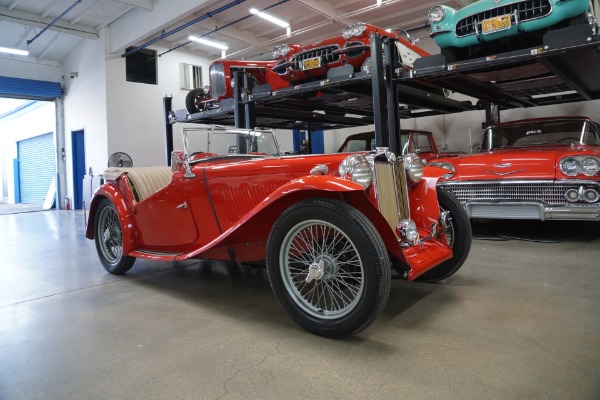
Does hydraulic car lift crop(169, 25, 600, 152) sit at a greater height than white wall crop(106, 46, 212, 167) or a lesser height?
lesser

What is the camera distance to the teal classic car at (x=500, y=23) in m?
3.50

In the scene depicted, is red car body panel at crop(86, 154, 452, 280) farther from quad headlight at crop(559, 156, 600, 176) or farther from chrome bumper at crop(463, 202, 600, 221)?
quad headlight at crop(559, 156, 600, 176)

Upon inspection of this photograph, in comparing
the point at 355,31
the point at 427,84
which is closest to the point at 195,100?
the point at 355,31

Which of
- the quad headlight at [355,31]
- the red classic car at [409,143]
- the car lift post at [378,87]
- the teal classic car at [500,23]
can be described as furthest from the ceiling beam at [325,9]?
the teal classic car at [500,23]

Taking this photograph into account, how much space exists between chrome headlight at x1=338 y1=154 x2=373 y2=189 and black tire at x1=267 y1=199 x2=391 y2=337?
0.21 metres

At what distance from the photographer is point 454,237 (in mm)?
2826

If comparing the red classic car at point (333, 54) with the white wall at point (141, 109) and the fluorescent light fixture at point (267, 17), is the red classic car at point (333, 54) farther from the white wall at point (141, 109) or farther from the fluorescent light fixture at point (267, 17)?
the white wall at point (141, 109)

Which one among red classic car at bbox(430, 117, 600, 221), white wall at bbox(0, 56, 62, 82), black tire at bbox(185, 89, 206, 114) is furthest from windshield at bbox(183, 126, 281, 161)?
white wall at bbox(0, 56, 62, 82)

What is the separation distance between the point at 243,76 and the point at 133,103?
640cm

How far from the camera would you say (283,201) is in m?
2.30

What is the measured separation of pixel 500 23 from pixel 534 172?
163cm

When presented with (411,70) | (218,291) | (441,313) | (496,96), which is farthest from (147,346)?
(496,96)

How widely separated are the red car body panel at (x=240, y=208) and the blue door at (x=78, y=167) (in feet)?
32.9

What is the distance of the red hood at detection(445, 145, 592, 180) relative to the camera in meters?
4.24
